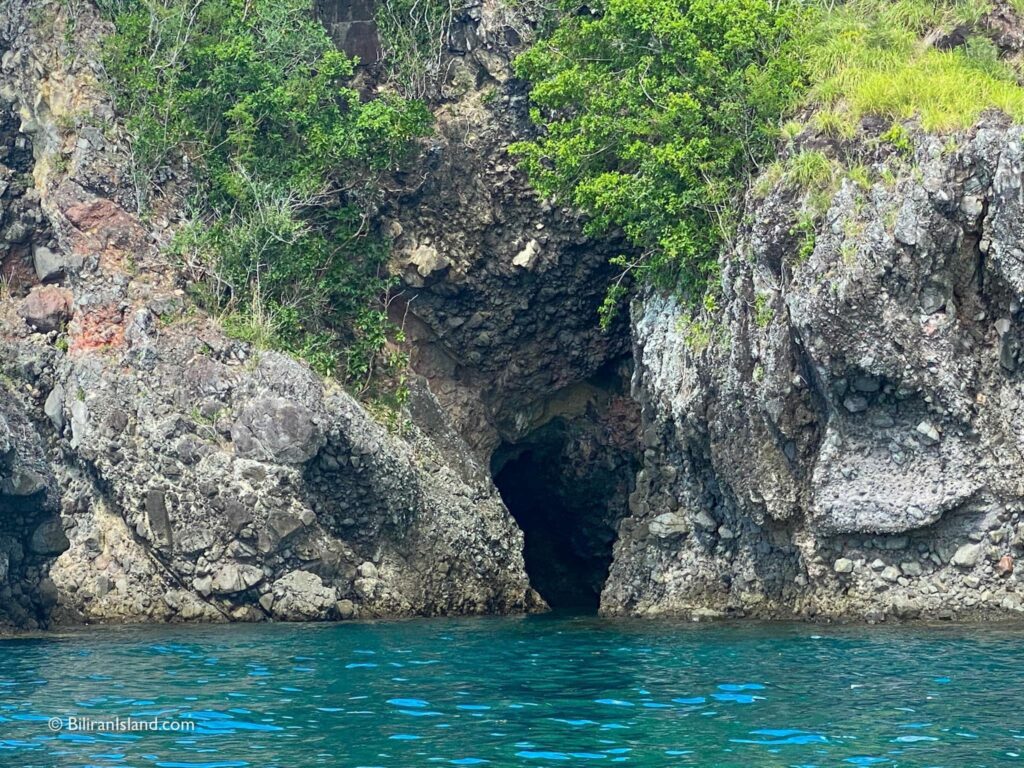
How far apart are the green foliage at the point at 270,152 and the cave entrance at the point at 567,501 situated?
15.0 feet

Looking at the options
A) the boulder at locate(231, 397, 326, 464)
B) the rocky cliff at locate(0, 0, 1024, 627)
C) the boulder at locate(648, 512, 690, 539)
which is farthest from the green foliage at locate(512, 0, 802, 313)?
the boulder at locate(231, 397, 326, 464)

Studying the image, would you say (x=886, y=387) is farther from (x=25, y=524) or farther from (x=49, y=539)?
(x=25, y=524)

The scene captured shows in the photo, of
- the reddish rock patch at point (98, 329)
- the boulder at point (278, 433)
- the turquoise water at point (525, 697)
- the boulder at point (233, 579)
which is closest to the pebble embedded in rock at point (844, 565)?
the turquoise water at point (525, 697)

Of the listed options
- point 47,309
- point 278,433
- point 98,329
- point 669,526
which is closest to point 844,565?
point 669,526

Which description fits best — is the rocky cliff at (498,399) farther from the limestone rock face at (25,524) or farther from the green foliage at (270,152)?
the green foliage at (270,152)

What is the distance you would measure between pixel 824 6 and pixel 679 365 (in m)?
6.67

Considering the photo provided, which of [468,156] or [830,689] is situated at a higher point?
[468,156]

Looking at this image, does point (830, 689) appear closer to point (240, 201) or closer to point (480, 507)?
point (480, 507)

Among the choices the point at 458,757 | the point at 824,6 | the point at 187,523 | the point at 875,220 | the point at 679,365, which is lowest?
the point at 458,757

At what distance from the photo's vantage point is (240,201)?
83.2 ft

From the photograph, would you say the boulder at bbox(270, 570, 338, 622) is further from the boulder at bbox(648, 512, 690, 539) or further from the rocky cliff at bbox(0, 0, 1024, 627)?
the boulder at bbox(648, 512, 690, 539)

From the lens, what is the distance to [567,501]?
1139 inches

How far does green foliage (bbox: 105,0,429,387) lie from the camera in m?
24.9

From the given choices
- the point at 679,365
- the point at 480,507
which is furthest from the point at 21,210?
the point at 679,365
